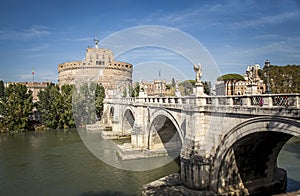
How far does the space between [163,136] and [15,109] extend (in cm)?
2176

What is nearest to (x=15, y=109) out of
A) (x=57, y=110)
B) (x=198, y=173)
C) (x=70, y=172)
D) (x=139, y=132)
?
(x=57, y=110)

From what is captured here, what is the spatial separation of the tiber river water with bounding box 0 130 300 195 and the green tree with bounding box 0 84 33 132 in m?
8.95

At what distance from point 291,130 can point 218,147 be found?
346 cm

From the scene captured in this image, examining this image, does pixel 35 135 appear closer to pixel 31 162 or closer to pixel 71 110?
pixel 71 110

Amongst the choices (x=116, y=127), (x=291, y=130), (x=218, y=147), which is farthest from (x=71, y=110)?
(x=291, y=130)

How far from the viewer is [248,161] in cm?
1080

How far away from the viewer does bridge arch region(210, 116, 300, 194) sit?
9.18m

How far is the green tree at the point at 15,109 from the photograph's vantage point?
31.4 meters

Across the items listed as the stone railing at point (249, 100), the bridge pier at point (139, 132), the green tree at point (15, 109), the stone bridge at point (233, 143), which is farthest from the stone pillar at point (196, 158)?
the green tree at point (15, 109)

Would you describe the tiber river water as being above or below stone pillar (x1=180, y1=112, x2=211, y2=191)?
below

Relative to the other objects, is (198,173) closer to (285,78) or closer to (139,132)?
(139,132)

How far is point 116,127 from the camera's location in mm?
29297

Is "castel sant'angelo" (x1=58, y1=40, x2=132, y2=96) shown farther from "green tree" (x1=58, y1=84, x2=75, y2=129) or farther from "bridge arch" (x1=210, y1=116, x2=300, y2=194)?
"bridge arch" (x1=210, y1=116, x2=300, y2=194)

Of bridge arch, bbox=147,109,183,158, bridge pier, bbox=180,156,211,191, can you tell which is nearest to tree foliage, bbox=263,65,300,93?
bridge arch, bbox=147,109,183,158
